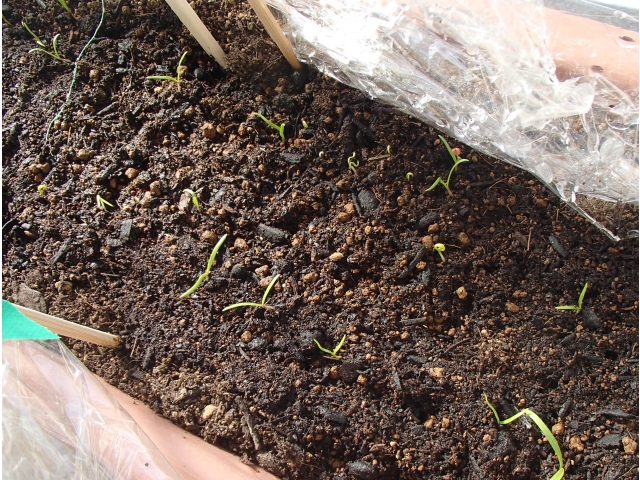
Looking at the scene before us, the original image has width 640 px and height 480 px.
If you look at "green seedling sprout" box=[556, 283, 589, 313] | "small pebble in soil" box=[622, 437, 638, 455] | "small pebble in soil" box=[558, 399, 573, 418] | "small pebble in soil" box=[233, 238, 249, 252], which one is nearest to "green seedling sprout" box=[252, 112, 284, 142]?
"small pebble in soil" box=[233, 238, 249, 252]

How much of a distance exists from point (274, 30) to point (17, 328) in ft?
2.40

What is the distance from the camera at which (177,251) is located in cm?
A: 113

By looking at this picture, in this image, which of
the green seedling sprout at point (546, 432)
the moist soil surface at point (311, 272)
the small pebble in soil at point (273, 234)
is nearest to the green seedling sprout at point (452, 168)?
the moist soil surface at point (311, 272)

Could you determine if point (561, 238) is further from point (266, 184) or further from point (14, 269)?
point (14, 269)

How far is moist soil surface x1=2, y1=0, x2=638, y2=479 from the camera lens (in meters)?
0.97

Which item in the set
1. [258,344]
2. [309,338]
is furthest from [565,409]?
[258,344]

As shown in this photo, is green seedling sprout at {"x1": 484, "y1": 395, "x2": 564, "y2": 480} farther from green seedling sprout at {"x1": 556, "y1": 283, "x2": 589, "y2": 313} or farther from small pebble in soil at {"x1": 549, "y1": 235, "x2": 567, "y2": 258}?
small pebble in soil at {"x1": 549, "y1": 235, "x2": 567, "y2": 258}

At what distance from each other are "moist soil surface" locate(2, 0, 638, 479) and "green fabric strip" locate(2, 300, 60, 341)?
13.2 inches

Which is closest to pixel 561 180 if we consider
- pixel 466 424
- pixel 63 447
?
pixel 466 424

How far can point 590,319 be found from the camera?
99cm

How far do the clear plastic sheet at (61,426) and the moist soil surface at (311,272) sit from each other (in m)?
0.14

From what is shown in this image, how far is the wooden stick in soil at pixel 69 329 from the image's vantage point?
85 cm

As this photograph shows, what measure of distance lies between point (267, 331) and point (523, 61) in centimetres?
71

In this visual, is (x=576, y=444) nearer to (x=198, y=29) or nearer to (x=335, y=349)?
Answer: (x=335, y=349)
